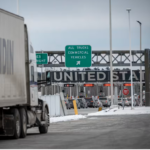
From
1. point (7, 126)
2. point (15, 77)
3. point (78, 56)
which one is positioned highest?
point (78, 56)

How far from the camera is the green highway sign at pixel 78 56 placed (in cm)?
4984

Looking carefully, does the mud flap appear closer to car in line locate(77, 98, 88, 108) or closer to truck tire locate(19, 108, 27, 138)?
truck tire locate(19, 108, 27, 138)

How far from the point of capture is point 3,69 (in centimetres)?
1623

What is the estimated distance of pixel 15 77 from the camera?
1745 cm

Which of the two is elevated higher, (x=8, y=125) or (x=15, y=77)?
(x=15, y=77)

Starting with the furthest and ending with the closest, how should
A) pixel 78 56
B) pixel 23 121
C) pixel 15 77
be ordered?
pixel 78 56 → pixel 23 121 → pixel 15 77

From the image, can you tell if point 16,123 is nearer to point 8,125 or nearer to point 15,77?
point 8,125

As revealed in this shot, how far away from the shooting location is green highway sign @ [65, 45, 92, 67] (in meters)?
49.8

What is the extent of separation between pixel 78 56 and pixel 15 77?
3267 centimetres

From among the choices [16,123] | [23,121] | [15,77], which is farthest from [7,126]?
[15,77]

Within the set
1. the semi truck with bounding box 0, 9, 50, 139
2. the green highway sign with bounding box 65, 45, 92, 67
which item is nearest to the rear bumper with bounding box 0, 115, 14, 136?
the semi truck with bounding box 0, 9, 50, 139

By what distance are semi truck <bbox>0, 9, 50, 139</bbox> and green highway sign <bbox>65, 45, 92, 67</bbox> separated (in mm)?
29701

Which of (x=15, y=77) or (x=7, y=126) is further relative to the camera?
(x=15, y=77)

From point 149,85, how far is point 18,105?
4307cm
